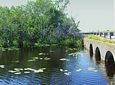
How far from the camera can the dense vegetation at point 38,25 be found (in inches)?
4599

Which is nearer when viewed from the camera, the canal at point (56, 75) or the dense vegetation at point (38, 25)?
the canal at point (56, 75)

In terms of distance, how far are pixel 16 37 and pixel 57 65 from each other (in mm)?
58991

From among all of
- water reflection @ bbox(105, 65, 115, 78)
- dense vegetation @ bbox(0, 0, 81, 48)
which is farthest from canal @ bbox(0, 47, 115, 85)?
dense vegetation @ bbox(0, 0, 81, 48)

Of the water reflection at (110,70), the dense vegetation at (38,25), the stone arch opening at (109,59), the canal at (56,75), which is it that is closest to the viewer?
the canal at (56,75)

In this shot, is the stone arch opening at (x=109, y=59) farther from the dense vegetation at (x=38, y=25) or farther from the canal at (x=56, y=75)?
the dense vegetation at (x=38, y=25)

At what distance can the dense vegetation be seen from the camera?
11681 centimetres

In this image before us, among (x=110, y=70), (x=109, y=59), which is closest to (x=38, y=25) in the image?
(x=109, y=59)

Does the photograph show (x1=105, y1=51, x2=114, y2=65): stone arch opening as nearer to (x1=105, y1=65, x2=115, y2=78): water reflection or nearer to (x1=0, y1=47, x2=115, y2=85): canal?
(x1=0, y1=47, x2=115, y2=85): canal

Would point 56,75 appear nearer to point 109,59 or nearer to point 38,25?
point 109,59

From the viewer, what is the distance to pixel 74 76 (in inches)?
1891

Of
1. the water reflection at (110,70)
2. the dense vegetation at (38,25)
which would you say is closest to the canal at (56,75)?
the water reflection at (110,70)

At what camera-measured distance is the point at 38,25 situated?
125 m

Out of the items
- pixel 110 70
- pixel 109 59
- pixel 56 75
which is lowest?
pixel 56 75

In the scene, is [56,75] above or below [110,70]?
below
